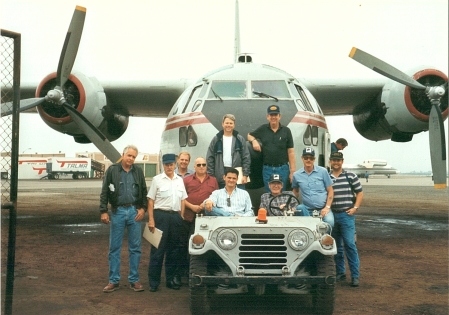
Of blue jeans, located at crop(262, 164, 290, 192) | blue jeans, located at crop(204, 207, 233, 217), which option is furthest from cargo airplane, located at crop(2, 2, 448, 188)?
blue jeans, located at crop(204, 207, 233, 217)

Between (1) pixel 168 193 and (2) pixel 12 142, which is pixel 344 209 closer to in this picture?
(1) pixel 168 193

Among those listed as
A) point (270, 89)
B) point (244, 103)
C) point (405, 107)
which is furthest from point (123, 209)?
point (405, 107)

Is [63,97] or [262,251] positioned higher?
[63,97]

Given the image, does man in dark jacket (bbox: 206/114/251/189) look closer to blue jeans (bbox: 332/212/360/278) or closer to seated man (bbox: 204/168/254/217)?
seated man (bbox: 204/168/254/217)

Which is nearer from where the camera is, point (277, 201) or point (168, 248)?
point (277, 201)

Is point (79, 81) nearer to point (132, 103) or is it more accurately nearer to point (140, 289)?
point (132, 103)

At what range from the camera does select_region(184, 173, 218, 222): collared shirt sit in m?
6.23

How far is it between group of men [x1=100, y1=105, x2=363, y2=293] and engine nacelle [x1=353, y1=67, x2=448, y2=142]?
17.6ft

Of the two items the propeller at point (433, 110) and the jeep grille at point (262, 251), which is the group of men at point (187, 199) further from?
the propeller at point (433, 110)

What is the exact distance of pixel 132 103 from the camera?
14305mm

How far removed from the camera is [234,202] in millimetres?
5734

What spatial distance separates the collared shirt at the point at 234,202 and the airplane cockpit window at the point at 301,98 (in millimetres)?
3097

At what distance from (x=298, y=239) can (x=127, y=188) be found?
256 cm

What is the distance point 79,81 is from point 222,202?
7.49 meters
